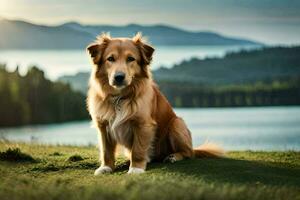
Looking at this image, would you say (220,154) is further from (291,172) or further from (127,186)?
(127,186)

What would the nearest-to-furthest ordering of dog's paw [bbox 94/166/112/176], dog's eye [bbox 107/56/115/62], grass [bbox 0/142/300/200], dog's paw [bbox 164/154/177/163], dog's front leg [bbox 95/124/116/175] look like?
grass [bbox 0/142/300/200] < dog's eye [bbox 107/56/115/62] < dog's paw [bbox 94/166/112/176] < dog's front leg [bbox 95/124/116/175] < dog's paw [bbox 164/154/177/163]

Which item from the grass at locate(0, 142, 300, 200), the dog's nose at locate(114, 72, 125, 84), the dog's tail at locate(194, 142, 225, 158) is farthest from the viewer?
the dog's tail at locate(194, 142, 225, 158)

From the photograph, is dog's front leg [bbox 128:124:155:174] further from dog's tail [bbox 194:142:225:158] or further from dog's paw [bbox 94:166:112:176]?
dog's tail [bbox 194:142:225:158]

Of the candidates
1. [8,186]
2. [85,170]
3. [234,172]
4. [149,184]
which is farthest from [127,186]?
[85,170]

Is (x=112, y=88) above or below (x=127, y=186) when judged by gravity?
above

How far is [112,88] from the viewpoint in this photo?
971 centimetres

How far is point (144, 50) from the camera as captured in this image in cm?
982

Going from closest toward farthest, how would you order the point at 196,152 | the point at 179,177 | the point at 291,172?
the point at 179,177 → the point at 291,172 → the point at 196,152

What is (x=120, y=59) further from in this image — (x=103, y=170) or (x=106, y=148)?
(x=103, y=170)

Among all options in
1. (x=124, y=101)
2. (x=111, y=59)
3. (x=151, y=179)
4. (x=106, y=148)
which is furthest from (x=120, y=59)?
(x=151, y=179)

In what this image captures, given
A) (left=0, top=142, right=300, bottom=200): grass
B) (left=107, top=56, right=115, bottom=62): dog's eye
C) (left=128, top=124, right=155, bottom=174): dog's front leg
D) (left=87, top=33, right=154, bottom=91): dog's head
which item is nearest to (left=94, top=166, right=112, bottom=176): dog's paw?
(left=0, top=142, right=300, bottom=200): grass

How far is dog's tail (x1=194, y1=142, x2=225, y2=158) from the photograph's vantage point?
1088cm

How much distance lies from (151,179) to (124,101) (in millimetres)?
2104

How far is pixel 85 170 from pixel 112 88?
1427 mm
